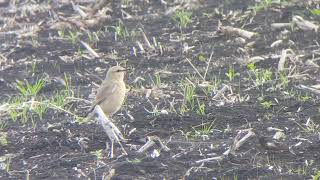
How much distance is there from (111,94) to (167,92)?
0.76m

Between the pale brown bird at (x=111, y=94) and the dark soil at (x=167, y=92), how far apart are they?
14 centimetres

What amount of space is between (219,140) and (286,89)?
1.67 m

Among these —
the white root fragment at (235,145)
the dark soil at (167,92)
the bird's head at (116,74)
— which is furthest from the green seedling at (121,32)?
the white root fragment at (235,145)

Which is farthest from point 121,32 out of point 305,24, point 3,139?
point 3,139

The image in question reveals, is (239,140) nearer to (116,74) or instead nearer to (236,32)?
(116,74)

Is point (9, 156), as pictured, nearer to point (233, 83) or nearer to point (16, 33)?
point (233, 83)

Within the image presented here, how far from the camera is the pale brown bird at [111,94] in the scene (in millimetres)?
9055

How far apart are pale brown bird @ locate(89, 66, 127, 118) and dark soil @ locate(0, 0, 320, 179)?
14 centimetres

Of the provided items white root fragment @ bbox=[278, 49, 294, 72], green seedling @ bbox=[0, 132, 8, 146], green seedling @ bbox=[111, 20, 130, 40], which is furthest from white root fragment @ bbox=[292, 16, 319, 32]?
green seedling @ bbox=[0, 132, 8, 146]

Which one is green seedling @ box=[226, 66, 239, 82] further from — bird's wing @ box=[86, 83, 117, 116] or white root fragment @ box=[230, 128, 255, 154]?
white root fragment @ box=[230, 128, 255, 154]

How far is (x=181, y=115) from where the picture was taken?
344 inches

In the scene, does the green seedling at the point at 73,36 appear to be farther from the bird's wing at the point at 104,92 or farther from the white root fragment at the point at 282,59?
the white root fragment at the point at 282,59

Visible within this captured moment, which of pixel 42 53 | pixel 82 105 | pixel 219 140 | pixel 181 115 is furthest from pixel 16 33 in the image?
pixel 219 140

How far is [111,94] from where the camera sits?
9.14 meters
